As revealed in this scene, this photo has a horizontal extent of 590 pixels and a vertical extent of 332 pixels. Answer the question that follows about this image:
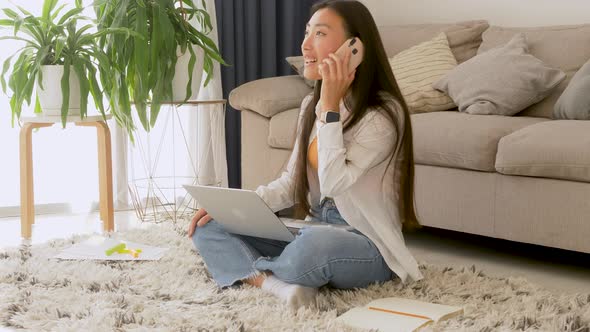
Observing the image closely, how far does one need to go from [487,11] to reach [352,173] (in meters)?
2.10

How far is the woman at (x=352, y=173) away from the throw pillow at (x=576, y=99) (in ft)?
Result: 3.22

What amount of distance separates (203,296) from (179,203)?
1.87 m

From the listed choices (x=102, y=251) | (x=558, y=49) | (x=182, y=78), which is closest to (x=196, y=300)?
(x=102, y=251)

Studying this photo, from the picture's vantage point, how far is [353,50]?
2178 millimetres

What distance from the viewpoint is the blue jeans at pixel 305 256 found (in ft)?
6.97

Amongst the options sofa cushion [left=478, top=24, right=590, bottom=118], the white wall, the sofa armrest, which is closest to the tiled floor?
sofa cushion [left=478, top=24, right=590, bottom=118]

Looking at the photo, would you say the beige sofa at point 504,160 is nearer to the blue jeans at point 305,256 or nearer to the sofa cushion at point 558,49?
the sofa cushion at point 558,49

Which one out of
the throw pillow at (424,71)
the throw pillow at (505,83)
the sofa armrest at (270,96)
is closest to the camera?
the throw pillow at (505,83)

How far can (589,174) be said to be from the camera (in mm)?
2469

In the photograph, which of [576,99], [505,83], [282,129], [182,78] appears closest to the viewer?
[576,99]

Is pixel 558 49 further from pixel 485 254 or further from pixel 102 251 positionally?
pixel 102 251

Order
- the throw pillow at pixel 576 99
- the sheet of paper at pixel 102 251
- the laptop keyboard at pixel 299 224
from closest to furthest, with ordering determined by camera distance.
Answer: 1. the laptop keyboard at pixel 299 224
2. the sheet of paper at pixel 102 251
3. the throw pillow at pixel 576 99

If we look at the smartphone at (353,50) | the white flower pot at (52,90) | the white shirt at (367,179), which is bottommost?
the white shirt at (367,179)

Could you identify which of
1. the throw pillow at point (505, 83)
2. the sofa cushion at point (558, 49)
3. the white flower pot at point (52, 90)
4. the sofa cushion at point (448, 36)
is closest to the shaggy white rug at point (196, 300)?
the white flower pot at point (52, 90)
